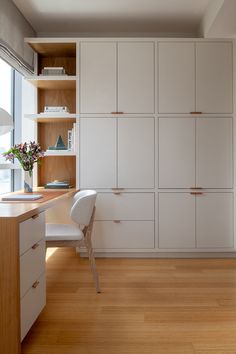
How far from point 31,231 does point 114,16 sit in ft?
8.75

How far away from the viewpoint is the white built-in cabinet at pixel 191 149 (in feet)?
11.6

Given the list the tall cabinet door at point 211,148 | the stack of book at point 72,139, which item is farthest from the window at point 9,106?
the tall cabinet door at point 211,148

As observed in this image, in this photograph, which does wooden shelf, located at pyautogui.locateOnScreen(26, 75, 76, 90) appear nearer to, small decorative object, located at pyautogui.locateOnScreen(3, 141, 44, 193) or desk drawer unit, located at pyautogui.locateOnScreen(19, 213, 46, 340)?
small decorative object, located at pyautogui.locateOnScreen(3, 141, 44, 193)

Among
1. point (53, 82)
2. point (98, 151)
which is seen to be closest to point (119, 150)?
point (98, 151)

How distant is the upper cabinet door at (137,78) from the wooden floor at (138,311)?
65.8 inches

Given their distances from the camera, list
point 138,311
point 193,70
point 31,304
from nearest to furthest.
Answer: point 31,304 → point 138,311 → point 193,70

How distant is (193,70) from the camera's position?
11.5 ft

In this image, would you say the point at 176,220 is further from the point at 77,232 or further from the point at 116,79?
the point at 116,79

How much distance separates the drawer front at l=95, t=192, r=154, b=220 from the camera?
353 centimetres

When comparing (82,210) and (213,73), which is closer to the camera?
(82,210)

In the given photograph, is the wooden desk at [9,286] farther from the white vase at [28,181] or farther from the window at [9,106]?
the window at [9,106]

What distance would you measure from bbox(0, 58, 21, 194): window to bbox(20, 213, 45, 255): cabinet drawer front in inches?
57.1

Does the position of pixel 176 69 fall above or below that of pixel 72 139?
above

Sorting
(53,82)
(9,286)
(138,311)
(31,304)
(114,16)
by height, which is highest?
(114,16)
